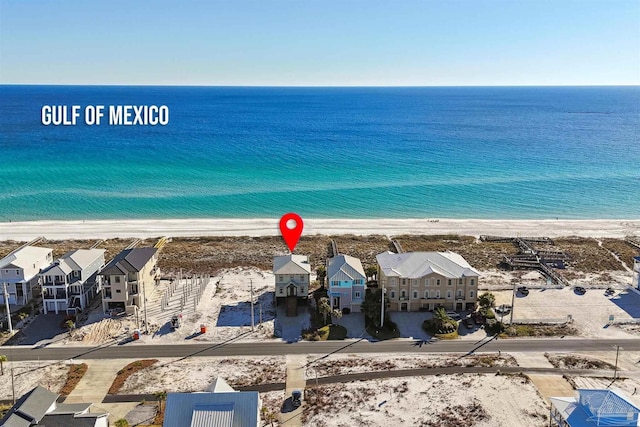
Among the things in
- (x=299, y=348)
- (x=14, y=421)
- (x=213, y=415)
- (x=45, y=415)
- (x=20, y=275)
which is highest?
(x=20, y=275)

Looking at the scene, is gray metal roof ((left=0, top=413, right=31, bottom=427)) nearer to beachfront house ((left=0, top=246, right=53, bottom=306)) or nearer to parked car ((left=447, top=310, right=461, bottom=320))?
beachfront house ((left=0, top=246, right=53, bottom=306))

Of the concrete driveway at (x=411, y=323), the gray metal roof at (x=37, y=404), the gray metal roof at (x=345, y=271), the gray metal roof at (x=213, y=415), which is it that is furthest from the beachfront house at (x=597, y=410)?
the gray metal roof at (x=37, y=404)

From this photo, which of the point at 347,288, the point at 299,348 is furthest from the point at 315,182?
the point at 299,348

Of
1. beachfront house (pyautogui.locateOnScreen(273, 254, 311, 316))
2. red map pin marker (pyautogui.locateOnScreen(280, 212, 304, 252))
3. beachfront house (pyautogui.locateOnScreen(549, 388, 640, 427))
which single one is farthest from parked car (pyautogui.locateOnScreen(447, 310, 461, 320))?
red map pin marker (pyautogui.locateOnScreen(280, 212, 304, 252))

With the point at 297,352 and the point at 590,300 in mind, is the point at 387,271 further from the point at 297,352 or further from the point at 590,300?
the point at 590,300

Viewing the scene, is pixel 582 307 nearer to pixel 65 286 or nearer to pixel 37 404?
pixel 37 404

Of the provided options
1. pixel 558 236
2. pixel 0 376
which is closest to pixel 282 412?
pixel 0 376
